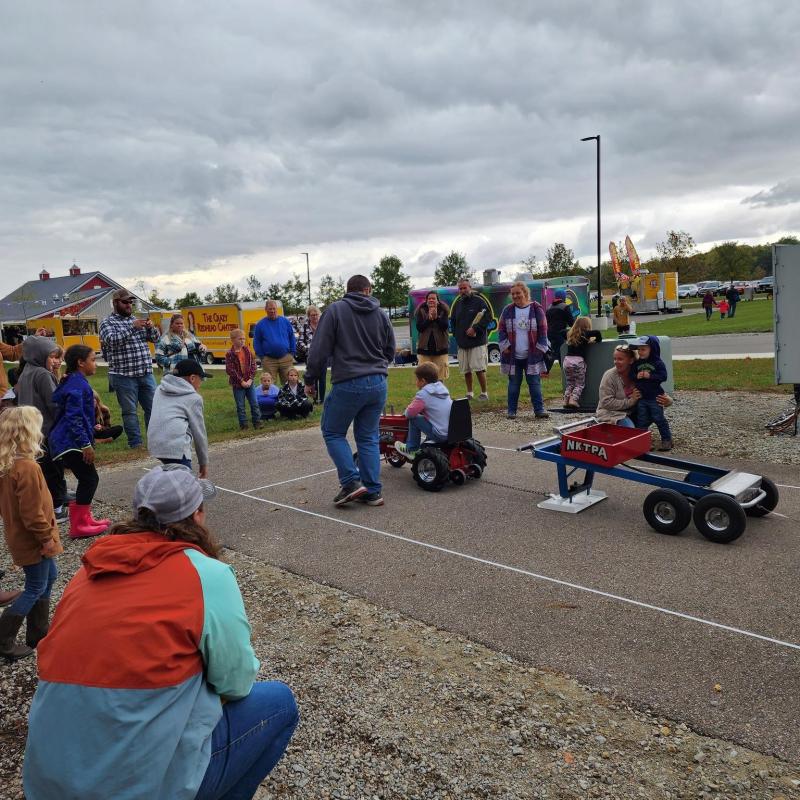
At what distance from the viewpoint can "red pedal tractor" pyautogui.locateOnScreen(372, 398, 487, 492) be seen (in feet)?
23.2

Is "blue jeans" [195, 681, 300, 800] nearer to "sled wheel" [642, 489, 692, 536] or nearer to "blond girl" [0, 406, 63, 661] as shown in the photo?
"blond girl" [0, 406, 63, 661]

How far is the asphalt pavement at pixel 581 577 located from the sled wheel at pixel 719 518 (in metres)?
0.10

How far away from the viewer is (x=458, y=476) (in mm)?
7246

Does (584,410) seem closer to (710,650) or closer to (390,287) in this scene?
(710,650)

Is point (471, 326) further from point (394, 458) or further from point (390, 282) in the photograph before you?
point (390, 282)

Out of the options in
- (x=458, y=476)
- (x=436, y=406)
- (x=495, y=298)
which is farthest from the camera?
(x=495, y=298)

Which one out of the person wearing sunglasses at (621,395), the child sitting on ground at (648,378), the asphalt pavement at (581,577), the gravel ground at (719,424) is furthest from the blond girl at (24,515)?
the gravel ground at (719,424)

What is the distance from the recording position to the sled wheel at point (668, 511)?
546 cm

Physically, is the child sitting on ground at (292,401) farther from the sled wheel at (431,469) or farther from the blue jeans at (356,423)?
the blue jeans at (356,423)

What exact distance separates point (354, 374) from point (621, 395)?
3.49 meters

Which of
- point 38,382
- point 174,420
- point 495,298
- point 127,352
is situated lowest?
point 174,420

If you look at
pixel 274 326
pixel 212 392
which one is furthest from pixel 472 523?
pixel 212 392

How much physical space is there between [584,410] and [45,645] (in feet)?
33.7

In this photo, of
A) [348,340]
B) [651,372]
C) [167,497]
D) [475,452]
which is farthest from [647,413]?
[167,497]
